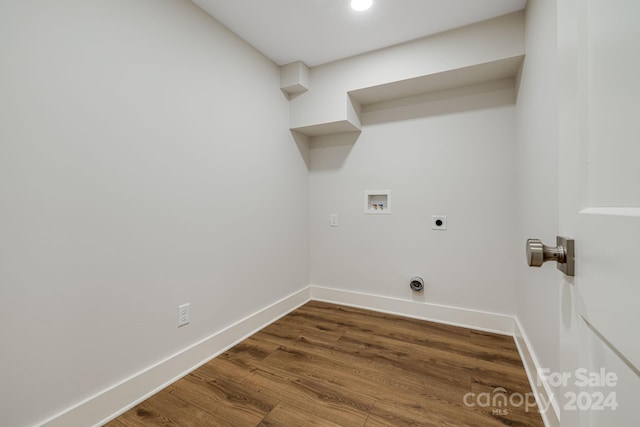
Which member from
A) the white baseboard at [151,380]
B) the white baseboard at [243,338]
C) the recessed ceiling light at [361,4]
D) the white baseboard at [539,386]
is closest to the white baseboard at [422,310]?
the white baseboard at [243,338]

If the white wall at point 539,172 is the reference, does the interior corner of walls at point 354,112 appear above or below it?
above

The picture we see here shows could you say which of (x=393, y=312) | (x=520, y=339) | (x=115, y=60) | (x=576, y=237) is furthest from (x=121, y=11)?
(x=520, y=339)

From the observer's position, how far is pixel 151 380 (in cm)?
145

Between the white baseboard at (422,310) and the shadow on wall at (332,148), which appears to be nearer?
the white baseboard at (422,310)

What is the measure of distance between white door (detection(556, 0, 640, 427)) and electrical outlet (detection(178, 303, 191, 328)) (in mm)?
1749

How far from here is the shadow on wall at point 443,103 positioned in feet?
6.86

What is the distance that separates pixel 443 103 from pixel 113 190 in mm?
2465

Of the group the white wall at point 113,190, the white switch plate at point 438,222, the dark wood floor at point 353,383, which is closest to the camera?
the white wall at point 113,190

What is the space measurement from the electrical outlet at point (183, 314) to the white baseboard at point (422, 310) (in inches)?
57.9

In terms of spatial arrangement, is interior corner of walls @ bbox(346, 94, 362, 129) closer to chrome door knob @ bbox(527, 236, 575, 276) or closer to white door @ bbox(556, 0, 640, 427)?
white door @ bbox(556, 0, 640, 427)

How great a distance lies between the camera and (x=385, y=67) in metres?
2.19

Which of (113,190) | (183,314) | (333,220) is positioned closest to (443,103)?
(333,220)

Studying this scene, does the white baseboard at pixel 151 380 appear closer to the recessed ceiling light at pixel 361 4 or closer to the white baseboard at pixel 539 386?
the white baseboard at pixel 539 386

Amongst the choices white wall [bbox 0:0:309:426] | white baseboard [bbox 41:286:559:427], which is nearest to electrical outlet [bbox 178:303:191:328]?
white wall [bbox 0:0:309:426]
